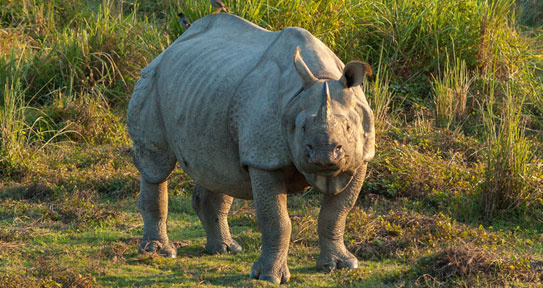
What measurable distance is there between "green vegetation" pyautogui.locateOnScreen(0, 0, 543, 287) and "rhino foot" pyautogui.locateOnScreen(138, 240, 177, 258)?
0.12 metres

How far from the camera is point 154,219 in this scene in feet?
21.5

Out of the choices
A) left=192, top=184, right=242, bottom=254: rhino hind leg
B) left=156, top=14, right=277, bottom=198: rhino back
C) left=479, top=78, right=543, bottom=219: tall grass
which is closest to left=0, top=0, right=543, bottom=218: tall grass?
left=479, top=78, right=543, bottom=219: tall grass

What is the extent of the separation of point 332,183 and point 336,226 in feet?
1.68

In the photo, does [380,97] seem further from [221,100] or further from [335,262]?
[221,100]

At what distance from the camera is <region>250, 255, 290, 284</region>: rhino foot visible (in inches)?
219

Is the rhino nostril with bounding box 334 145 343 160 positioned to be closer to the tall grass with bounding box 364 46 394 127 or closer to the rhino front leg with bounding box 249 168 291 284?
the rhino front leg with bounding box 249 168 291 284

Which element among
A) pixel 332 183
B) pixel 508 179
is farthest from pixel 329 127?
pixel 508 179

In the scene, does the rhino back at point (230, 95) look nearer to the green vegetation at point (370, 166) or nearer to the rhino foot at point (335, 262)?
the rhino foot at point (335, 262)

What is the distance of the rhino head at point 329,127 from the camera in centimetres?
484

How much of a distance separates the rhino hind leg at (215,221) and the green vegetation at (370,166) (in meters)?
0.12

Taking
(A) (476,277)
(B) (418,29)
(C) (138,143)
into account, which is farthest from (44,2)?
(A) (476,277)

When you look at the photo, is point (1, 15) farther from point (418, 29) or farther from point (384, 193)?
point (384, 193)

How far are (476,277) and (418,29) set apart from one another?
4744 mm

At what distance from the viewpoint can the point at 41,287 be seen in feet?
18.1
